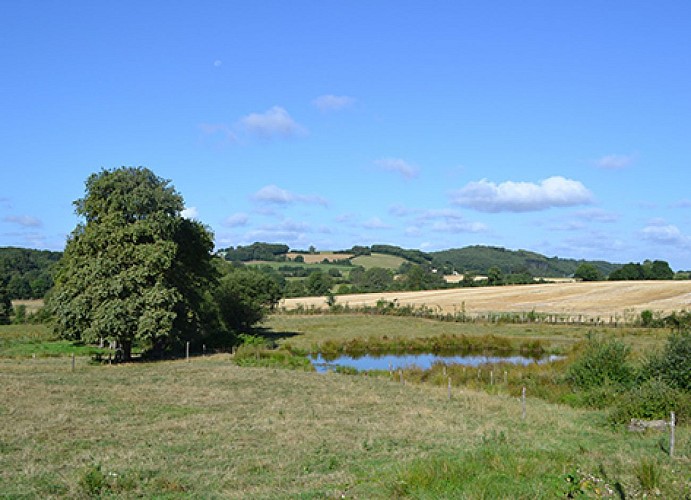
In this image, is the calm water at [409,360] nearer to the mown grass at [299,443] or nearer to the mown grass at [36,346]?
the mown grass at [299,443]

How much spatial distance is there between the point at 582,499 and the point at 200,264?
141 feet

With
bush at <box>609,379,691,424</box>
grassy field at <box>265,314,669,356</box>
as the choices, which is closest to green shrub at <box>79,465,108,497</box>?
bush at <box>609,379,691,424</box>

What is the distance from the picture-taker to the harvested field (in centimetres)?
7731

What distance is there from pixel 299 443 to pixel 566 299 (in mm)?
78020

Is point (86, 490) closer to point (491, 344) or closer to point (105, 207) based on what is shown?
point (105, 207)

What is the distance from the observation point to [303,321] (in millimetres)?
79438

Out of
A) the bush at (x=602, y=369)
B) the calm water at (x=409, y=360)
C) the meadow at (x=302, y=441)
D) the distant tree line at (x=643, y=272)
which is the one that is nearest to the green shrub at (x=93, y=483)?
the meadow at (x=302, y=441)

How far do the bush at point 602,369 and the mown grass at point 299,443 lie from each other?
14.6 feet

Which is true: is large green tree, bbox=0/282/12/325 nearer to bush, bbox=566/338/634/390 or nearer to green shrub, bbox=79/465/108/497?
bush, bbox=566/338/634/390

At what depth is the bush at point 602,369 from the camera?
1206 inches

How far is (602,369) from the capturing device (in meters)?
31.0

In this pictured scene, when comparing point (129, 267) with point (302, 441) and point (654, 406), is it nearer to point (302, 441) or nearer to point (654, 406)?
point (302, 441)

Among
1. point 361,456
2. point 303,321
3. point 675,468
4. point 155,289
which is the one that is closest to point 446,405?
point 361,456

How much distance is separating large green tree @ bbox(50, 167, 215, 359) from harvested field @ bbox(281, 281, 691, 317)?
151 ft
